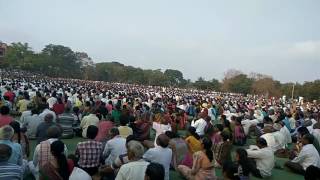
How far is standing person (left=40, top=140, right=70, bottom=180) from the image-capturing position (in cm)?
502

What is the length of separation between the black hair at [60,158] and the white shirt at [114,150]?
1408 mm

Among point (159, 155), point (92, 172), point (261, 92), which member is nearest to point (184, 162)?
point (159, 155)

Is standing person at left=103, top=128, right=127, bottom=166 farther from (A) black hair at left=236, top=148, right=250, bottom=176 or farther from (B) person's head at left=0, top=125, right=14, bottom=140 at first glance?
(A) black hair at left=236, top=148, right=250, bottom=176

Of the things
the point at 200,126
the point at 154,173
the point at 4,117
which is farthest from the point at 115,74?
the point at 154,173

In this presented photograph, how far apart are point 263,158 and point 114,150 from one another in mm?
3232

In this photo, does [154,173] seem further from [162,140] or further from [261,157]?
[261,157]

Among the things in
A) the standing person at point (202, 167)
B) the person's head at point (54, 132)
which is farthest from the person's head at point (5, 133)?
the standing person at point (202, 167)

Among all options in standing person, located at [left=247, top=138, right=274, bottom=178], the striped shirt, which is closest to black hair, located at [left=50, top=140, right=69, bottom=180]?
the striped shirt

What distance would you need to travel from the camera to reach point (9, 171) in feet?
15.8

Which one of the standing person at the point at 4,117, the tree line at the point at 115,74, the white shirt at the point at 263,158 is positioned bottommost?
the white shirt at the point at 263,158

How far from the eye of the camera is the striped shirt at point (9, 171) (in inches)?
188

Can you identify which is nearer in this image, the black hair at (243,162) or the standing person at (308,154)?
the black hair at (243,162)

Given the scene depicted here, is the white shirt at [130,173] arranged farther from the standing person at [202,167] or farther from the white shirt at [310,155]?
the white shirt at [310,155]

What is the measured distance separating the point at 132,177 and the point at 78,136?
727cm
